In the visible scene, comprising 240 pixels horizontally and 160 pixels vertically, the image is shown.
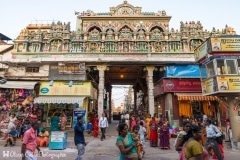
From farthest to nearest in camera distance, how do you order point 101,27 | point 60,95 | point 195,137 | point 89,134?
1. point 101,27
2. point 60,95
3. point 89,134
4. point 195,137

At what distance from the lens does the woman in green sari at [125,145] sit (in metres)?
3.83

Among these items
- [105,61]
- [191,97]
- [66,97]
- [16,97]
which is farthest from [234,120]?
[16,97]

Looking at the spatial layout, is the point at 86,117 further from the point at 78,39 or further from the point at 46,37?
the point at 46,37

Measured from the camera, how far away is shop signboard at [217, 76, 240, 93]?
428 inches

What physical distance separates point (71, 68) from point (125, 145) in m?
14.4

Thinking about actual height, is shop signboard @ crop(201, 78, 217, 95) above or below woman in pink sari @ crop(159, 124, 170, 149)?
above

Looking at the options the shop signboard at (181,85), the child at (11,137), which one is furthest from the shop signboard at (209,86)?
the child at (11,137)

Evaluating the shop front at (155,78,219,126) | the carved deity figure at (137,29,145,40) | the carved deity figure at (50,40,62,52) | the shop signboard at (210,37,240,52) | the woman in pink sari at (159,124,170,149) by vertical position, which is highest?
the carved deity figure at (137,29,145,40)

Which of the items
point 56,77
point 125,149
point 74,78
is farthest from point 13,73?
point 125,149

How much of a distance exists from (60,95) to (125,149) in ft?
45.7

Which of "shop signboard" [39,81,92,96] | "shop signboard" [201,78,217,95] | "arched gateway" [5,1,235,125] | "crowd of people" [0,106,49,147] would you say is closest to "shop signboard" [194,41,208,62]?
"shop signboard" [201,78,217,95]

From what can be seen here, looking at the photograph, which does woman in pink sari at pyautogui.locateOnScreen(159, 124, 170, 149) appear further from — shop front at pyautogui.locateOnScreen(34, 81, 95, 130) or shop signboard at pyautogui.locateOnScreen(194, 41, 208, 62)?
shop front at pyautogui.locateOnScreen(34, 81, 95, 130)

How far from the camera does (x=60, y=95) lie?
16.7 metres

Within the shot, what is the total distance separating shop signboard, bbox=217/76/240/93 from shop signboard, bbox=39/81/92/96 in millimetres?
10331
